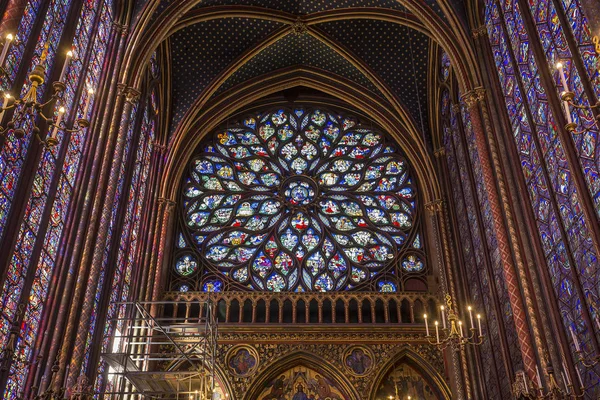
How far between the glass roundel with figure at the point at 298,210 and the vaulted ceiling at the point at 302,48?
1.73 meters

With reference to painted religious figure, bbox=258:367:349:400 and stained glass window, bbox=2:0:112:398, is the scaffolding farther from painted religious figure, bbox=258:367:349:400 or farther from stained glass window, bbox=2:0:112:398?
stained glass window, bbox=2:0:112:398

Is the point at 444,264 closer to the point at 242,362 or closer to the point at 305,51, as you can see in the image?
the point at 242,362

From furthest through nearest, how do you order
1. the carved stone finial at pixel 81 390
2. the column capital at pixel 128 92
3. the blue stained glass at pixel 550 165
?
the column capital at pixel 128 92 → the carved stone finial at pixel 81 390 → the blue stained glass at pixel 550 165

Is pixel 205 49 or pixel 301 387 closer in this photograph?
pixel 301 387

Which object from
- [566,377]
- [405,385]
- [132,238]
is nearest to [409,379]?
[405,385]

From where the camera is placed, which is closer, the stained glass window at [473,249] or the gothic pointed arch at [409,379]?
the stained glass window at [473,249]

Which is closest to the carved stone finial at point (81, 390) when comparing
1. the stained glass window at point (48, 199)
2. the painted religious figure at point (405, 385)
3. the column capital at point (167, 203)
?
the stained glass window at point (48, 199)

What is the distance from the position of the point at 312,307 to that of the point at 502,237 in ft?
22.1

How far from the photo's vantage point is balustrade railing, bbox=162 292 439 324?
16.3m

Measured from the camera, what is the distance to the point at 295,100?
20891mm

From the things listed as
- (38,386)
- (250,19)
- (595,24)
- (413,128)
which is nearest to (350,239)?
(413,128)

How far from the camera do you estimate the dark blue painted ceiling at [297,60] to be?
19078mm

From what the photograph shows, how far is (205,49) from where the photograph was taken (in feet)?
60.3

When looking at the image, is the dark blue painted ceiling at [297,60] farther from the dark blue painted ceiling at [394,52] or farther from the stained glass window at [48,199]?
the stained glass window at [48,199]
